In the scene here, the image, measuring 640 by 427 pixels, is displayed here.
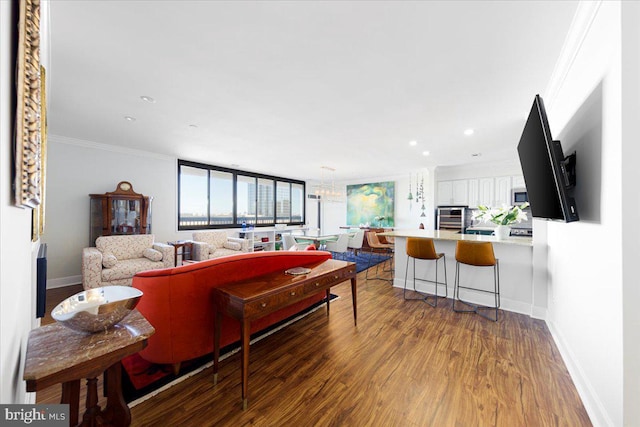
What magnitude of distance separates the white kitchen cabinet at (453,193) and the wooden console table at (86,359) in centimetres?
715

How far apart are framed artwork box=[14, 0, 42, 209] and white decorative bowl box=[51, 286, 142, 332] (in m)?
0.49

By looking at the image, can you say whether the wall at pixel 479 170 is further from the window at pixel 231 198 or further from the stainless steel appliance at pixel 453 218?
the window at pixel 231 198

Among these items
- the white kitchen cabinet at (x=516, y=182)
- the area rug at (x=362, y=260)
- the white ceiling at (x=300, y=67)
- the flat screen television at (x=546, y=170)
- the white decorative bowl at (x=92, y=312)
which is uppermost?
the white ceiling at (x=300, y=67)

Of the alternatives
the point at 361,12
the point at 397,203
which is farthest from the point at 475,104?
the point at 397,203

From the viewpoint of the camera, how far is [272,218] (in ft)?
27.1

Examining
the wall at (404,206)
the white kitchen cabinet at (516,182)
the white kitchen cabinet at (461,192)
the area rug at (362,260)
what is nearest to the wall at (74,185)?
the area rug at (362,260)

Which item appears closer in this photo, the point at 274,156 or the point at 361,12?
the point at 361,12

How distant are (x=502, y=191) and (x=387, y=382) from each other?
233 inches

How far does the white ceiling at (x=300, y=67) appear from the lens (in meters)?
1.63

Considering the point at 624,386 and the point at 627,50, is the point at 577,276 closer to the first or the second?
the point at 624,386

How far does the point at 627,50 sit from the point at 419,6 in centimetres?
109

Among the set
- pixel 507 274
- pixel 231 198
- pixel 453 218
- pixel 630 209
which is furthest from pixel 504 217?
pixel 231 198

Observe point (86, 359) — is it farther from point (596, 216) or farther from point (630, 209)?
point (596, 216)

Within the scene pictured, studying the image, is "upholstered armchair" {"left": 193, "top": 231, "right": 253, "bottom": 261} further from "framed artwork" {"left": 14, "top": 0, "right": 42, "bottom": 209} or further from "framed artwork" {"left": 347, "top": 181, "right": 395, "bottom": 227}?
"framed artwork" {"left": 14, "top": 0, "right": 42, "bottom": 209}
